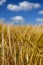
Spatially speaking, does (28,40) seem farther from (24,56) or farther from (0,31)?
(0,31)

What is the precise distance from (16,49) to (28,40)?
8.2 inches

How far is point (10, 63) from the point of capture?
2.90 metres

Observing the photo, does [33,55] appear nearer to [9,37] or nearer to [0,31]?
[9,37]

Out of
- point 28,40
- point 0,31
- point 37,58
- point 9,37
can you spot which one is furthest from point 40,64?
point 0,31

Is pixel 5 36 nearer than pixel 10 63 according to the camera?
No

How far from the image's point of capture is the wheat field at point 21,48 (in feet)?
9.48

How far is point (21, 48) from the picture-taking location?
295 cm

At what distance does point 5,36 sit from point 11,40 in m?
0.12

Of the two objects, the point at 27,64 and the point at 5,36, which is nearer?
the point at 27,64

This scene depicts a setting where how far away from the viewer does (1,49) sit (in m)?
2.96

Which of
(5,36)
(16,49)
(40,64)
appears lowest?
(40,64)

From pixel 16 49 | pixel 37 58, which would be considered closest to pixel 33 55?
pixel 37 58

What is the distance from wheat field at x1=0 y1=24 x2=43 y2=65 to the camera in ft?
9.48

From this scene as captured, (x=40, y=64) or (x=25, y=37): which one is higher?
(x=25, y=37)
